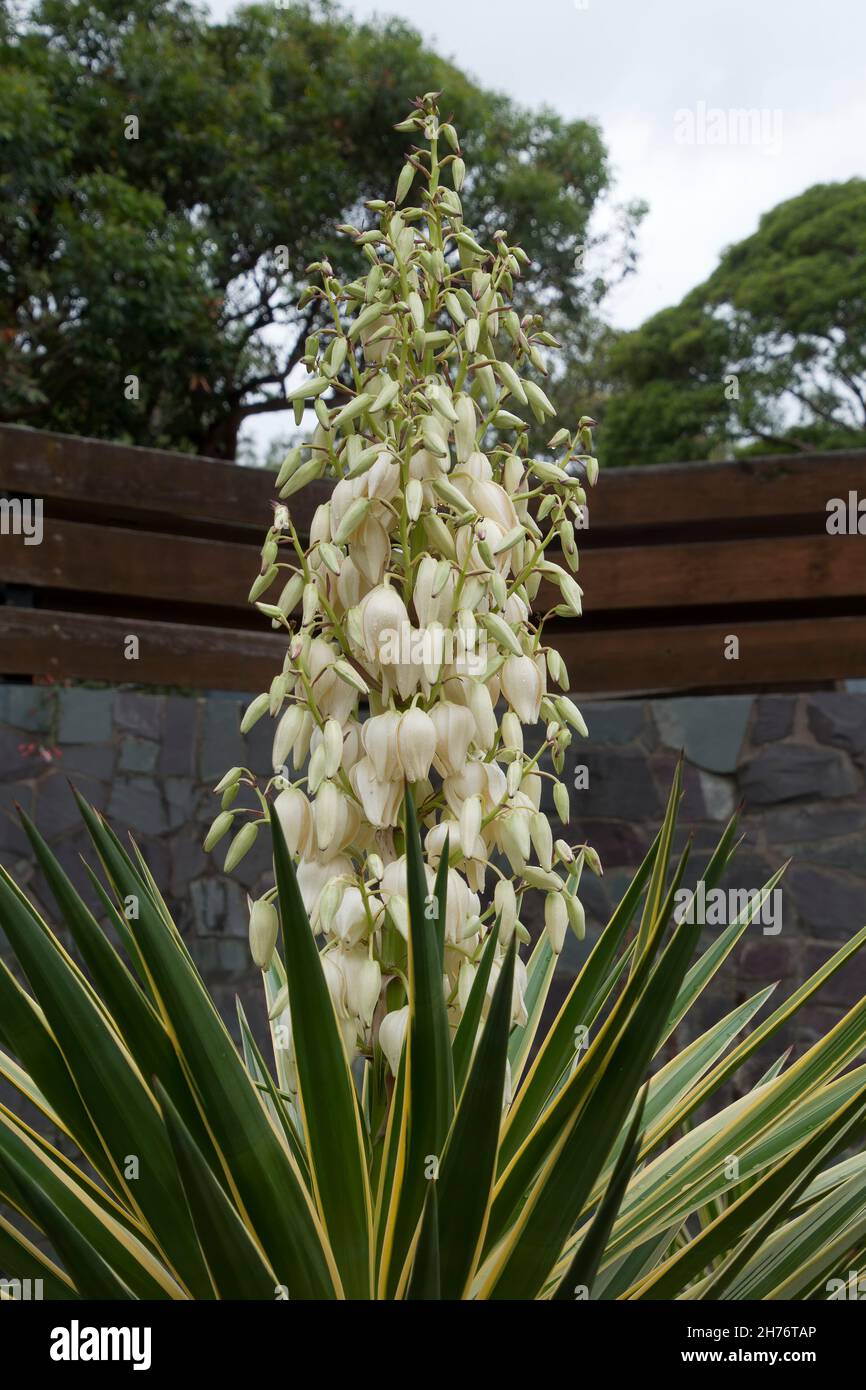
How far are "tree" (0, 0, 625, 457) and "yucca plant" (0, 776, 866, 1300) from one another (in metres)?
4.79

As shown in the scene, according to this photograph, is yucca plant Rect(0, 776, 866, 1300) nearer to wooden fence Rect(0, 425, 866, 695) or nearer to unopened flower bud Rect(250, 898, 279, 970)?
unopened flower bud Rect(250, 898, 279, 970)

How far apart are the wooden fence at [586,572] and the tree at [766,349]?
18.5ft

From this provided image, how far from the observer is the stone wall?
3.15 meters

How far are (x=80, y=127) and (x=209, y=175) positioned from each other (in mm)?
742

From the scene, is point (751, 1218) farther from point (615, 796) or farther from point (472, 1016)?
point (615, 796)

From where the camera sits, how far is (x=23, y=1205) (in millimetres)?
1125

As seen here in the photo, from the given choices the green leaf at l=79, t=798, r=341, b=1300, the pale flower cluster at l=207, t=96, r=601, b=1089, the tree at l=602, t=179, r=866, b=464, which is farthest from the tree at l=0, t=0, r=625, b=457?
the green leaf at l=79, t=798, r=341, b=1300

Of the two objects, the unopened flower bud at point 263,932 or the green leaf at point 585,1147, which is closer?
the green leaf at point 585,1147

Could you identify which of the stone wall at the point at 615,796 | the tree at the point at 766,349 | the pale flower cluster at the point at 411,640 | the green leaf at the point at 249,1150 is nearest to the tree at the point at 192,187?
the tree at the point at 766,349

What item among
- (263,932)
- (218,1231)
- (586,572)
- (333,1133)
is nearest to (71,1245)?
(218,1231)

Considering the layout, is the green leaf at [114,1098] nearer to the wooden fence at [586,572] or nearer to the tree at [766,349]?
the wooden fence at [586,572]

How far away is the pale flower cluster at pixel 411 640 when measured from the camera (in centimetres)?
112
